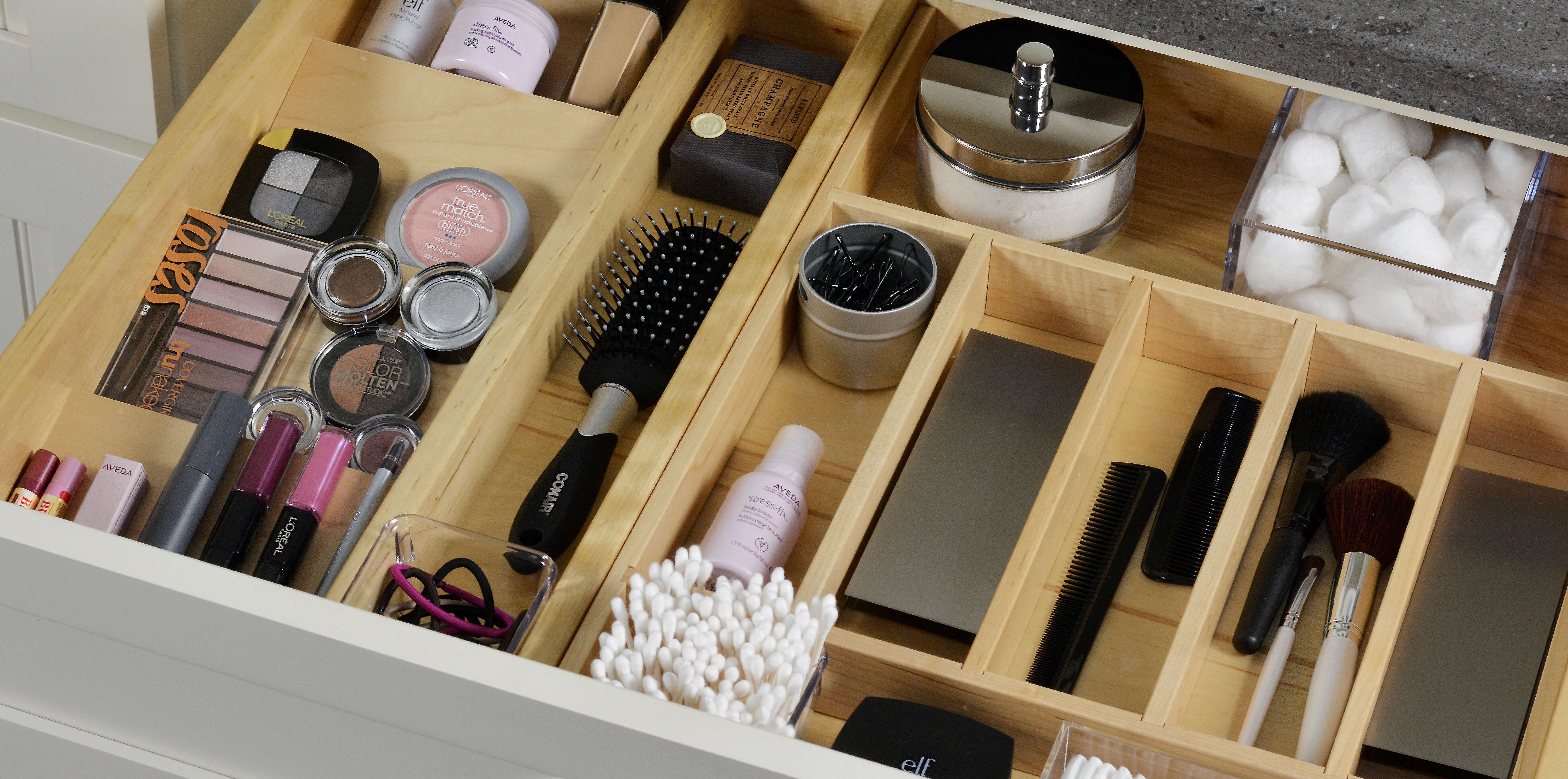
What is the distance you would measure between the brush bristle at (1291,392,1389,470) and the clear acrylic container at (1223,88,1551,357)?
0.05 meters

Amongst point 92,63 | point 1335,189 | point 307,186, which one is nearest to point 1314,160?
point 1335,189

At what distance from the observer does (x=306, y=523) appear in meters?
0.84

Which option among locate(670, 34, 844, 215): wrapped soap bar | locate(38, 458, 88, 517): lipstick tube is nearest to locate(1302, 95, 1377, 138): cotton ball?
locate(670, 34, 844, 215): wrapped soap bar

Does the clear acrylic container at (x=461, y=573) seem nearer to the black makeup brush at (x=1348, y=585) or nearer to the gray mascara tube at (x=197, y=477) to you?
the gray mascara tube at (x=197, y=477)

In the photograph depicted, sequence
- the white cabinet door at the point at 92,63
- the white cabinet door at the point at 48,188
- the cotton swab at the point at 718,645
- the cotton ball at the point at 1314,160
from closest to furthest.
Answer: the cotton swab at the point at 718,645 < the cotton ball at the point at 1314,160 < the white cabinet door at the point at 92,63 < the white cabinet door at the point at 48,188

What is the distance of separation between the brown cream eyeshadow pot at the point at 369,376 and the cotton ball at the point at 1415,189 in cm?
62

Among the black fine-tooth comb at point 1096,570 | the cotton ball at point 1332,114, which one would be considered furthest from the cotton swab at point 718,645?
the cotton ball at point 1332,114

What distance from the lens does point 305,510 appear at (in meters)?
0.85

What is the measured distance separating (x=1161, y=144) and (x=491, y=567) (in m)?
0.60

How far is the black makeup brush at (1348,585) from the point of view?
2.53ft

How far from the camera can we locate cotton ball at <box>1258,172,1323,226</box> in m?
0.92

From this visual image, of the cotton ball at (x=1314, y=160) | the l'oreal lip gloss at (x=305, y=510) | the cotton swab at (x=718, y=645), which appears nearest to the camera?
the cotton swab at (x=718, y=645)

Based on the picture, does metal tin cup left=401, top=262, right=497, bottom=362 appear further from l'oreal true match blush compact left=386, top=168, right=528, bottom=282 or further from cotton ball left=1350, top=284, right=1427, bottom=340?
cotton ball left=1350, top=284, right=1427, bottom=340

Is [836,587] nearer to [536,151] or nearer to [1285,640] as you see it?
[1285,640]
